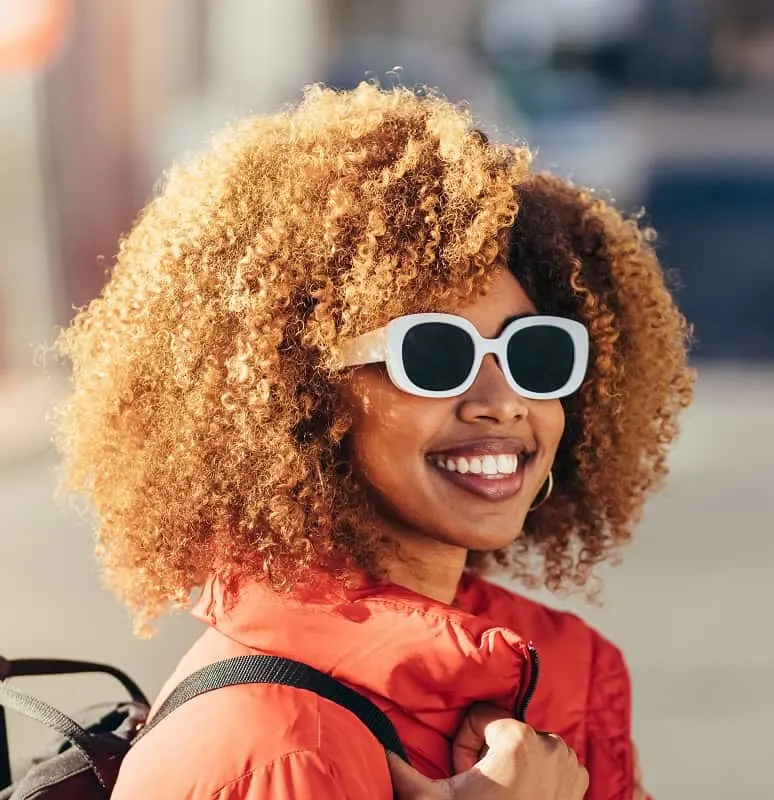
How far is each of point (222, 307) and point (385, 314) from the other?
0.75 ft

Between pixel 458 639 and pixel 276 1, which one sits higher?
pixel 276 1

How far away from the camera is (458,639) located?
1826 mm

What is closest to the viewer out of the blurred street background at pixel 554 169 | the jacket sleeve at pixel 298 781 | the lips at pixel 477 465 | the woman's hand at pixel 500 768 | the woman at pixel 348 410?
the jacket sleeve at pixel 298 781

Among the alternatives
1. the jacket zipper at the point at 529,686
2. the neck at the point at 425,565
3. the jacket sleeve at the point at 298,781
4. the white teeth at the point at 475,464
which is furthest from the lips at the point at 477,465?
the jacket sleeve at the point at 298,781

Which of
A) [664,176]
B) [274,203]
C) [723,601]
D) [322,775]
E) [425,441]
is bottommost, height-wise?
[723,601]

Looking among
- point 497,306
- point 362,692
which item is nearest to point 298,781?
point 362,692

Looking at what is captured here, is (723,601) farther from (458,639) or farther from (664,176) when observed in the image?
(664,176)

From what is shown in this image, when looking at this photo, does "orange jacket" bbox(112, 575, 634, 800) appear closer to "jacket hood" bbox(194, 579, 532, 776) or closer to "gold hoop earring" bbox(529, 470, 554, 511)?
"jacket hood" bbox(194, 579, 532, 776)

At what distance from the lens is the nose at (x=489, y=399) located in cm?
195

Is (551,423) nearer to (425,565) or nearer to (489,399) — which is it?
(489,399)

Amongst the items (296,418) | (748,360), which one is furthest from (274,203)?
(748,360)

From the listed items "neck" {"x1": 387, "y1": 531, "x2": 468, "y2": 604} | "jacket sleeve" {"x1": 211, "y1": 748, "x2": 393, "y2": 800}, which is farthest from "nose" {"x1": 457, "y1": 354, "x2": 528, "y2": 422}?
"jacket sleeve" {"x1": 211, "y1": 748, "x2": 393, "y2": 800}

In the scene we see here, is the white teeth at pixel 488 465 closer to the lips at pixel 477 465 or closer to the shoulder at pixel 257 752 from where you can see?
the lips at pixel 477 465

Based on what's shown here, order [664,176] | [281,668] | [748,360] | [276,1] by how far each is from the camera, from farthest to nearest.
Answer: [276,1] < [664,176] < [748,360] < [281,668]
